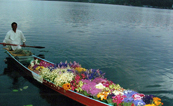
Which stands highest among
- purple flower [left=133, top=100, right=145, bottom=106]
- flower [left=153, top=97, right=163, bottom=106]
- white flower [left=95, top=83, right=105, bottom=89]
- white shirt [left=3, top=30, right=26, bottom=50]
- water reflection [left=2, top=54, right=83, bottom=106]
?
white shirt [left=3, top=30, right=26, bottom=50]

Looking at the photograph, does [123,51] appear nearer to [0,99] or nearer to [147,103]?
[147,103]

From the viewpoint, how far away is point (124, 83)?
12789 mm

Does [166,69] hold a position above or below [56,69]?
below

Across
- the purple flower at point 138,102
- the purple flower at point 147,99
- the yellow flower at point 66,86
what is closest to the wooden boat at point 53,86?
the yellow flower at point 66,86

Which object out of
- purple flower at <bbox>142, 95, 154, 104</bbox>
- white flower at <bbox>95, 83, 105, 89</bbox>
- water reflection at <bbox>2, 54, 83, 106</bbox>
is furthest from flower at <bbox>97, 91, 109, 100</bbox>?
purple flower at <bbox>142, 95, 154, 104</bbox>

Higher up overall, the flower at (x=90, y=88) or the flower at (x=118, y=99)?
the flower at (x=90, y=88)

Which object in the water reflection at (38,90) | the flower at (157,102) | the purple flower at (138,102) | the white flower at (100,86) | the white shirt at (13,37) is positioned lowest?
the water reflection at (38,90)

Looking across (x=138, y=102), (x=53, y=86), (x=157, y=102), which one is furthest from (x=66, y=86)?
(x=157, y=102)

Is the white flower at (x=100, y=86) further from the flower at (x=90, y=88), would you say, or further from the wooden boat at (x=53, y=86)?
the wooden boat at (x=53, y=86)

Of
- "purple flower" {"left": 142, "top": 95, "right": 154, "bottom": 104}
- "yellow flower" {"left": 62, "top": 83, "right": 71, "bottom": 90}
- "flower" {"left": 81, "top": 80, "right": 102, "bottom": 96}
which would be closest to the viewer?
"purple flower" {"left": 142, "top": 95, "right": 154, "bottom": 104}

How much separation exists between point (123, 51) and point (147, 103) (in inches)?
515

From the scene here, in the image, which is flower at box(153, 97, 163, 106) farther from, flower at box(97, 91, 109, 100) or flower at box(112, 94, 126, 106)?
flower at box(97, 91, 109, 100)

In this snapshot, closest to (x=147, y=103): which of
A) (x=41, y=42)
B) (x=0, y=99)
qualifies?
(x=0, y=99)

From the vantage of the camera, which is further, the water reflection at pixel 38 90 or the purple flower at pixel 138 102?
the water reflection at pixel 38 90
